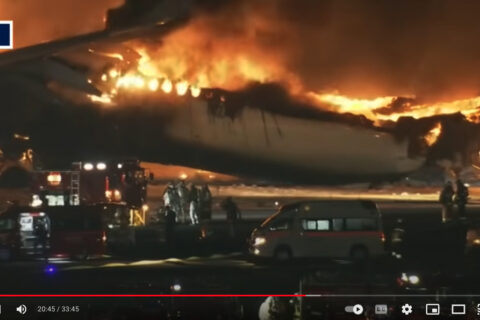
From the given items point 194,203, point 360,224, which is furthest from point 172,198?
point 360,224

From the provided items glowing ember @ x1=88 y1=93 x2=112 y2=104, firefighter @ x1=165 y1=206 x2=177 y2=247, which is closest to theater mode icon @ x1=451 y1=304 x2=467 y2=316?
firefighter @ x1=165 y1=206 x2=177 y2=247

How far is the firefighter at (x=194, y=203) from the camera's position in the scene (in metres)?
6.37

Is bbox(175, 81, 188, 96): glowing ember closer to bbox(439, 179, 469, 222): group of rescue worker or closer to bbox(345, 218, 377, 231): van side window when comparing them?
bbox(345, 218, 377, 231): van side window

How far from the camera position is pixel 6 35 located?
5176 mm

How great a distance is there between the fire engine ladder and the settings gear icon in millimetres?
4994

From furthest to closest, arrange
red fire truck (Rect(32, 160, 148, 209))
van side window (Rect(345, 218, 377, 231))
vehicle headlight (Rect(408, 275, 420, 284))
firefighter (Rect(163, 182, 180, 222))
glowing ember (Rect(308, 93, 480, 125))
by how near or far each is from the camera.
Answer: red fire truck (Rect(32, 160, 148, 209)) → van side window (Rect(345, 218, 377, 231)) → firefighter (Rect(163, 182, 180, 222)) → glowing ember (Rect(308, 93, 480, 125)) → vehicle headlight (Rect(408, 275, 420, 284))

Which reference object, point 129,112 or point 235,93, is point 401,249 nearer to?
point 235,93

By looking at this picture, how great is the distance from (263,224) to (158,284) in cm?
232

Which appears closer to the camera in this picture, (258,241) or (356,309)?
(356,309)

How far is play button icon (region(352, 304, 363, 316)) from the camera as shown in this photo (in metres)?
4.77

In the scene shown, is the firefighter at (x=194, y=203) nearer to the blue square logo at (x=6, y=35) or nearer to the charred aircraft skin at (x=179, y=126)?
the charred aircraft skin at (x=179, y=126)

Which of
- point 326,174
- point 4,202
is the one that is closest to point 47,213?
point 4,202

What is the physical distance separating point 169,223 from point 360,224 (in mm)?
2016
